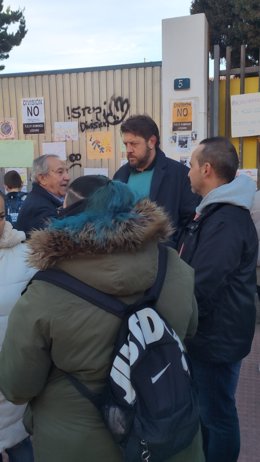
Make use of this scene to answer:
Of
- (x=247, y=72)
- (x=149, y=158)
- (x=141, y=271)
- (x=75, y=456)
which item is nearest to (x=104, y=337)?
(x=141, y=271)

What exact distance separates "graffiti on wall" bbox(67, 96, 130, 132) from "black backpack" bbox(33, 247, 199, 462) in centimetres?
527

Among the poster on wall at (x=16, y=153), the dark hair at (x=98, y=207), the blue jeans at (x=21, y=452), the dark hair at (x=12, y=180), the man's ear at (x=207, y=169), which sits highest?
the poster on wall at (x=16, y=153)

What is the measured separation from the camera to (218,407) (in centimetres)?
237

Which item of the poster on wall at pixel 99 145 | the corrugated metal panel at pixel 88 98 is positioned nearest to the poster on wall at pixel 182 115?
the corrugated metal panel at pixel 88 98

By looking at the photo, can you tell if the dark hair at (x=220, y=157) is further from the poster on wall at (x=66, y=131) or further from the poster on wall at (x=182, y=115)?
the poster on wall at (x=66, y=131)

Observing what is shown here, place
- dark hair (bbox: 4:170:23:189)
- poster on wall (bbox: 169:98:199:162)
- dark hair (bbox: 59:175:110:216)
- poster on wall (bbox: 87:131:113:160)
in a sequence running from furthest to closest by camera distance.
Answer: poster on wall (bbox: 87:131:113:160)
poster on wall (bbox: 169:98:199:162)
dark hair (bbox: 4:170:23:189)
dark hair (bbox: 59:175:110:216)

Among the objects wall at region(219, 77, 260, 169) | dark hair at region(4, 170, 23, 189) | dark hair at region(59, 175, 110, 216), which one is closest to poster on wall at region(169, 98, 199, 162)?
wall at region(219, 77, 260, 169)

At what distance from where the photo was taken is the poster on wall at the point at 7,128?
22.8 ft

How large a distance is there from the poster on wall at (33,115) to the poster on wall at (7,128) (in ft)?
0.59

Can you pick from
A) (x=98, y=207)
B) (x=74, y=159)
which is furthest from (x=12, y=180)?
(x=98, y=207)

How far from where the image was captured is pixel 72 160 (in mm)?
6762

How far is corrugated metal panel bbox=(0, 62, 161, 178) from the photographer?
6.33 meters

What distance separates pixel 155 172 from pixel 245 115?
297 cm

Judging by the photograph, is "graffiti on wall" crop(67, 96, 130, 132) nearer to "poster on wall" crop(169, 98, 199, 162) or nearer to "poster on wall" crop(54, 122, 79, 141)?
"poster on wall" crop(54, 122, 79, 141)
